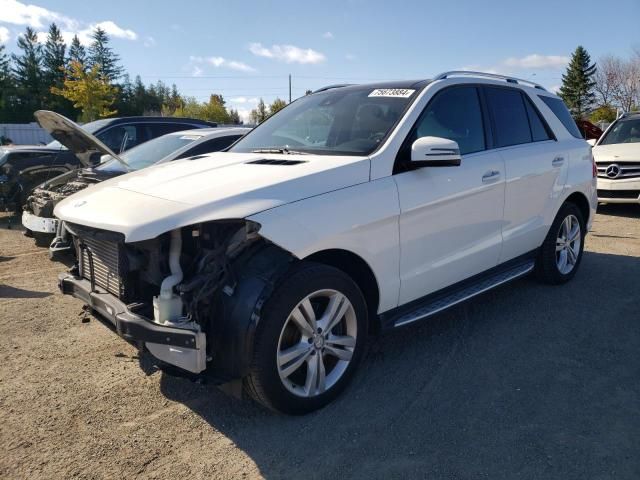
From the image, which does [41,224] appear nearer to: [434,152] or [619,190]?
[434,152]

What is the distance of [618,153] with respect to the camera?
941cm

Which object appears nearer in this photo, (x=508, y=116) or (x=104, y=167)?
(x=508, y=116)

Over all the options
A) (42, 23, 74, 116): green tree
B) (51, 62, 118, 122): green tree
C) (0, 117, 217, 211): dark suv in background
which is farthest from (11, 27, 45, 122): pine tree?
(0, 117, 217, 211): dark suv in background

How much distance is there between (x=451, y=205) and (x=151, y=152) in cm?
474

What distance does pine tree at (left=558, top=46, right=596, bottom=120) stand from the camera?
63.1 m

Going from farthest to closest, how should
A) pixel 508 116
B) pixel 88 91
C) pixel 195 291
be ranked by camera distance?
pixel 88 91
pixel 508 116
pixel 195 291

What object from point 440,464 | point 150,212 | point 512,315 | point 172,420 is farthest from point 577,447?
point 150,212

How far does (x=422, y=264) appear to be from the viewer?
11.4 feet

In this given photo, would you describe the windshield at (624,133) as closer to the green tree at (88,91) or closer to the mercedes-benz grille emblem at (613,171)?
the mercedes-benz grille emblem at (613,171)

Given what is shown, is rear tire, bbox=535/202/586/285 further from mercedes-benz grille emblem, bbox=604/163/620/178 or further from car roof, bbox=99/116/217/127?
car roof, bbox=99/116/217/127

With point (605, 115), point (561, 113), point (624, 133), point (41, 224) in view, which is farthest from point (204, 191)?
point (605, 115)

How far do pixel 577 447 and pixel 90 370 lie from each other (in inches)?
122

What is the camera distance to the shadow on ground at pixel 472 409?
2.59m

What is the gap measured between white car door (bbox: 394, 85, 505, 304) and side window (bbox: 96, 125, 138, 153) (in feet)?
22.0
